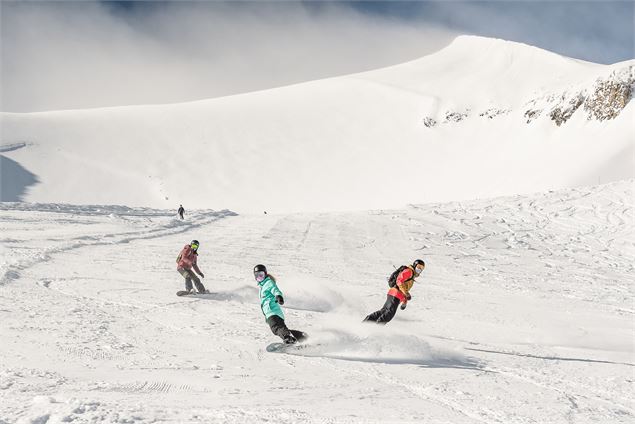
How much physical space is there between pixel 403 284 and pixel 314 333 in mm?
1617

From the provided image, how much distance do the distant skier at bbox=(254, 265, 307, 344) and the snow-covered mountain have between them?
4140 centimetres

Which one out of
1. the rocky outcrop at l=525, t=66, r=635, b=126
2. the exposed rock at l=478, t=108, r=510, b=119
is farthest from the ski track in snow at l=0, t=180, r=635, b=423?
the exposed rock at l=478, t=108, r=510, b=119

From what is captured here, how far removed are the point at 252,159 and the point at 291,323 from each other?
55.7 metres

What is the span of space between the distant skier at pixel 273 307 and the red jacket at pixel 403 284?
5.89 ft

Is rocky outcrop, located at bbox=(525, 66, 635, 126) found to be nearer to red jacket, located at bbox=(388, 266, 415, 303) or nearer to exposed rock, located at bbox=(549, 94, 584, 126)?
exposed rock, located at bbox=(549, 94, 584, 126)

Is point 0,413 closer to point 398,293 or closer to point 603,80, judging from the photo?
point 398,293

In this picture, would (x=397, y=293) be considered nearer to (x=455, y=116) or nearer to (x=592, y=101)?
(x=592, y=101)

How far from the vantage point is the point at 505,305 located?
1198cm

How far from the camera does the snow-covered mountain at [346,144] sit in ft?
166

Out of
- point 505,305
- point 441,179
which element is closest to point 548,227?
point 505,305

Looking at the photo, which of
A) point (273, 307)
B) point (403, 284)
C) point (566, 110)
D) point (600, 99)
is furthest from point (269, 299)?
point (566, 110)

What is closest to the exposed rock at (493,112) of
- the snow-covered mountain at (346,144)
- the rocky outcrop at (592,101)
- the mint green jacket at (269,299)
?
the snow-covered mountain at (346,144)

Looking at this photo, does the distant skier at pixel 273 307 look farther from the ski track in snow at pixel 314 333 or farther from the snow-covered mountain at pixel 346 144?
the snow-covered mountain at pixel 346 144

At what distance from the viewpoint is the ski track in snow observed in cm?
493
